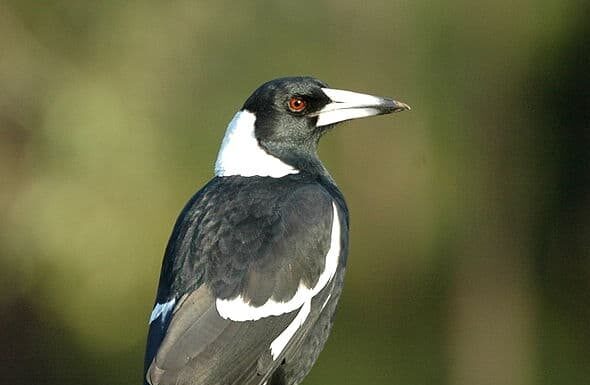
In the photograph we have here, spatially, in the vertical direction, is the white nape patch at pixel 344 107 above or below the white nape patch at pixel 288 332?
above

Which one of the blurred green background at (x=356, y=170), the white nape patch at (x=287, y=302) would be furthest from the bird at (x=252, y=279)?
the blurred green background at (x=356, y=170)

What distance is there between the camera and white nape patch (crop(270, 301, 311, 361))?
3.38 meters

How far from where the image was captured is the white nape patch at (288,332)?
3.38m

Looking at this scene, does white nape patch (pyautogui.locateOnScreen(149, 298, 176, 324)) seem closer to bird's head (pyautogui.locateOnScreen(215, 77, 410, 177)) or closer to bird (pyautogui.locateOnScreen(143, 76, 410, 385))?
bird (pyautogui.locateOnScreen(143, 76, 410, 385))

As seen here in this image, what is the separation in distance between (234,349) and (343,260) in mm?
453

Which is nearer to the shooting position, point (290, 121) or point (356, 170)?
point (290, 121)

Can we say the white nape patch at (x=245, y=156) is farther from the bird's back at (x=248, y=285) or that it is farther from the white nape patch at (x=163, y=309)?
the white nape patch at (x=163, y=309)

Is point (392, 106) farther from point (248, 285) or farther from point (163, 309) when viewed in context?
point (163, 309)

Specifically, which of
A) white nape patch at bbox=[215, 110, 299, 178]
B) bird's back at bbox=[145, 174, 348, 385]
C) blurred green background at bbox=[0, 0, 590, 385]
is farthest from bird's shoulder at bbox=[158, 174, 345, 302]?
blurred green background at bbox=[0, 0, 590, 385]

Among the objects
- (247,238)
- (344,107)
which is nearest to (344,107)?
(344,107)

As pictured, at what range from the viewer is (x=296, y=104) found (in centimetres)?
383

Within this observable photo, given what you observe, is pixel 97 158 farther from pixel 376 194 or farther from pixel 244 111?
pixel 244 111

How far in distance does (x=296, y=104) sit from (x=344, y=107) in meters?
0.14

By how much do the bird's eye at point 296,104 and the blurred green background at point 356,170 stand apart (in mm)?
3389
